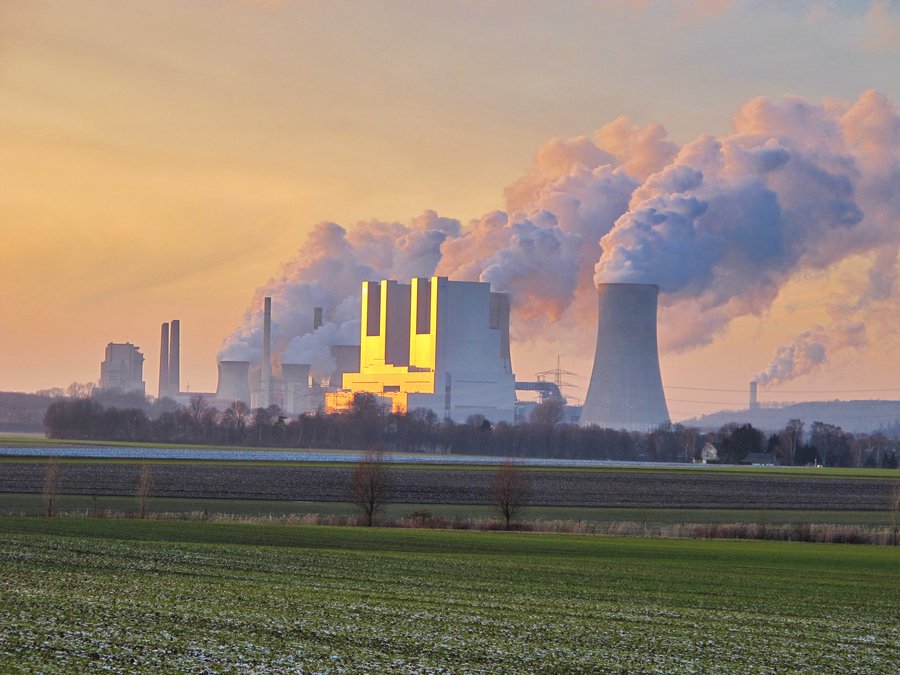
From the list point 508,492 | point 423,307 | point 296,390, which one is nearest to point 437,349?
point 423,307

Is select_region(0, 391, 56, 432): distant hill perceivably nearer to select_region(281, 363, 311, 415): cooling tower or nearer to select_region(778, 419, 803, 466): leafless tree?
select_region(281, 363, 311, 415): cooling tower

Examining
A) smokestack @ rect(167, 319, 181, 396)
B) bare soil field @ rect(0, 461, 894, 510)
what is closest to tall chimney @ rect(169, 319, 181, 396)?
smokestack @ rect(167, 319, 181, 396)

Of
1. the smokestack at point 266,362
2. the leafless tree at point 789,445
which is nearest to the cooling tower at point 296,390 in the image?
the smokestack at point 266,362

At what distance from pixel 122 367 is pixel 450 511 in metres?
127

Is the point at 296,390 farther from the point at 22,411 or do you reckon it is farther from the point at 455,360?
the point at 22,411

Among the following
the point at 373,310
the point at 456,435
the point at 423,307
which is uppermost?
the point at 373,310

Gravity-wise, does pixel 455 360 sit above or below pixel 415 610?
above

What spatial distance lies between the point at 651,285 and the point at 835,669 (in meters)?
64.0

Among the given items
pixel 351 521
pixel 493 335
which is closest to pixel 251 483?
pixel 351 521

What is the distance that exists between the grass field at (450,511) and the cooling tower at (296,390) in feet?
236

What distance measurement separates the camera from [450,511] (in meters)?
35.6

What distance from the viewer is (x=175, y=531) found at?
74.8ft

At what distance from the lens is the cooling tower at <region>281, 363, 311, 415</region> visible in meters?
109

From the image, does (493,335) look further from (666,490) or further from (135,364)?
(135,364)
